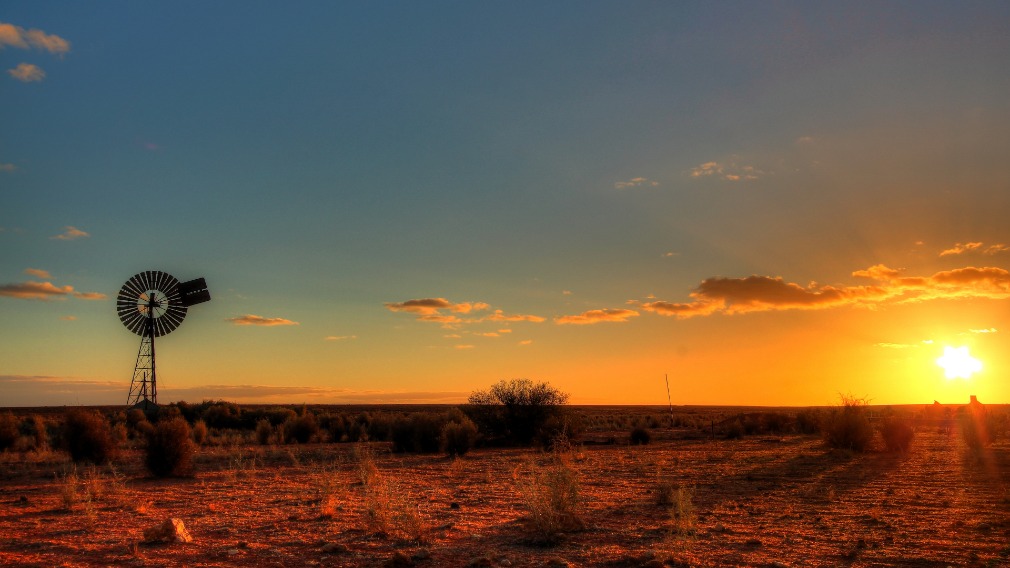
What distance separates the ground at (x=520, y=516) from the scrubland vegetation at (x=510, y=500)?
0.07m

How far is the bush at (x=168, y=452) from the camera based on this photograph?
2277cm

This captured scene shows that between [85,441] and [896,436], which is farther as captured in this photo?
[896,436]

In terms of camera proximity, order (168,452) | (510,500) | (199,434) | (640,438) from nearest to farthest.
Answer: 1. (510,500)
2. (168,452)
3. (199,434)
4. (640,438)

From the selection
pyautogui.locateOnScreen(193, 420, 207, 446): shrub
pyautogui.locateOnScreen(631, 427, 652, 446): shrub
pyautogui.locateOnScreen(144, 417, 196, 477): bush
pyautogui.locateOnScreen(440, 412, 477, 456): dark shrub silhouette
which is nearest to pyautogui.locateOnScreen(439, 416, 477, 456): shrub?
pyautogui.locateOnScreen(440, 412, 477, 456): dark shrub silhouette

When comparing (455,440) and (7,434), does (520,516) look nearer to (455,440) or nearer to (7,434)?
(455,440)

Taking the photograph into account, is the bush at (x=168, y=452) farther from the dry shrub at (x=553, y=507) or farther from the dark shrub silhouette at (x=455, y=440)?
the dry shrub at (x=553, y=507)

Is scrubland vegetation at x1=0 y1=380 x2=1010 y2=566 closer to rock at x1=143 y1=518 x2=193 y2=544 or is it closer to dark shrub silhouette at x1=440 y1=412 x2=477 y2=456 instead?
dark shrub silhouette at x1=440 y1=412 x2=477 y2=456

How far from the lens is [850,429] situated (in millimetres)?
32406

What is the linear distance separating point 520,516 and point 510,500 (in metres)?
2.50

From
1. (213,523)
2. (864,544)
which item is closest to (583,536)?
(864,544)

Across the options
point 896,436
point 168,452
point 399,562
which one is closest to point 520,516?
point 399,562

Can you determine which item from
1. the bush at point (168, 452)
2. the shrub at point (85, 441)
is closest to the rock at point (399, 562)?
the bush at point (168, 452)

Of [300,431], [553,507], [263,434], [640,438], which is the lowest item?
[553,507]

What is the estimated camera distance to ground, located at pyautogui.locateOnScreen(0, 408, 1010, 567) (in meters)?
11.5
